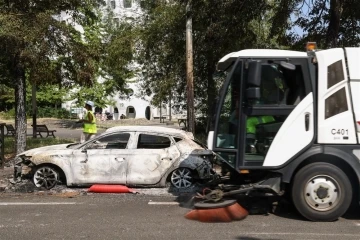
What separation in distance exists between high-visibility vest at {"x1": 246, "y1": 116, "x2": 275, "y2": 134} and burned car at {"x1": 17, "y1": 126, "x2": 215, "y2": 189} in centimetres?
263

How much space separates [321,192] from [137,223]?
277 centimetres

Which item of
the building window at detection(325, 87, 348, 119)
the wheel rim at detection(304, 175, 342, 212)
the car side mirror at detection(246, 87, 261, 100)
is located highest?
the car side mirror at detection(246, 87, 261, 100)

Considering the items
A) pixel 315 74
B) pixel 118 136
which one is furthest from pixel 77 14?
pixel 315 74

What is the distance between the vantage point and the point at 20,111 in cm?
1284

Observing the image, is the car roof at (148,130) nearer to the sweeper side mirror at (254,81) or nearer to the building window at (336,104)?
the sweeper side mirror at (254,81)

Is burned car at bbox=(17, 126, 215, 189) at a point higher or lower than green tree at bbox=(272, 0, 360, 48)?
lower

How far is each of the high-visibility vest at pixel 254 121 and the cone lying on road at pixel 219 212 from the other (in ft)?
3.68

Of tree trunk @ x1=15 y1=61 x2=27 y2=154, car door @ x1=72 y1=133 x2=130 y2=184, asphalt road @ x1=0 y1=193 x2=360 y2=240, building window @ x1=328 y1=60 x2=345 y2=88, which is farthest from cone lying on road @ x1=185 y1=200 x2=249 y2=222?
tree trunk @ x1=15 y1=61 x2=27 y2=154

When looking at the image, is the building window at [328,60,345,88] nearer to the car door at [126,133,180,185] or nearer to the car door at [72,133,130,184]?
the car door at [126,133,180,185]

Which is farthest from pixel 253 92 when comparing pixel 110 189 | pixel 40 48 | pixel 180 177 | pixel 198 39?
pixel 198 39

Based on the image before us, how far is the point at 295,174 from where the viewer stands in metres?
6.58

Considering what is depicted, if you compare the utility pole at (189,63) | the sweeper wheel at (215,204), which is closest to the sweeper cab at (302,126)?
the sweeper wheel at (215,204)

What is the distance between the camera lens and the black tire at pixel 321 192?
642 cm

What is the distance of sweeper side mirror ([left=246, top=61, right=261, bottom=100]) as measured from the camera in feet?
20.9
